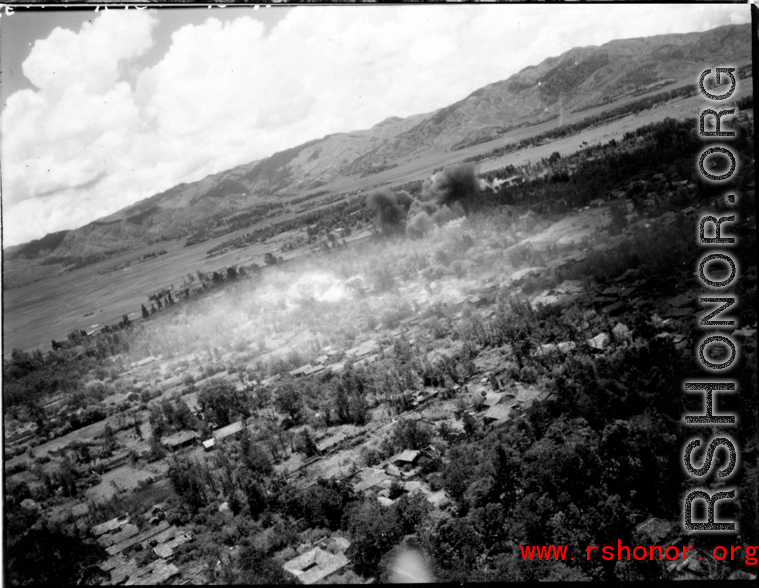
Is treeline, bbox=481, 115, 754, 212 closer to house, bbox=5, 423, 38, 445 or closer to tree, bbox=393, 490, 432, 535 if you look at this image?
tree, bbox=393, 490, 432, 535

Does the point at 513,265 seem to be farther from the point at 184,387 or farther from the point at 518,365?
the point at 184,387

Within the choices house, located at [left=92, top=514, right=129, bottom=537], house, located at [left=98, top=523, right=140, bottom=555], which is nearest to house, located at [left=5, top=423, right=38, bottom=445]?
house, located at [left=92, top=514, right=129, bottom=537]

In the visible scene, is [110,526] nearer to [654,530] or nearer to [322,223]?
[654,530]

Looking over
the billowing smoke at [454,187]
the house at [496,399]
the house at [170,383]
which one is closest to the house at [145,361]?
the house at [170,383]

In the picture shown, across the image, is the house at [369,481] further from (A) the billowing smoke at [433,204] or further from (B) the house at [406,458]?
(A) the billowing smoke at [433,204]

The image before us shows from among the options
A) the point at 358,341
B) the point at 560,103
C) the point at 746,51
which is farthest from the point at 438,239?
the point at 560,103

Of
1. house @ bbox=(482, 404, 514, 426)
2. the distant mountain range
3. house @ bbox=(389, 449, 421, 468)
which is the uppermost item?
the distant mountain range
